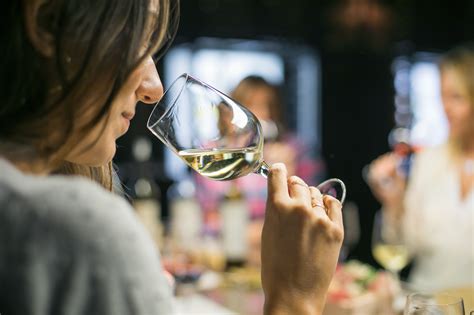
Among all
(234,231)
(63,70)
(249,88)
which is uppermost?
(63,70)

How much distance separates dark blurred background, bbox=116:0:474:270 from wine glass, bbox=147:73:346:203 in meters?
3.97

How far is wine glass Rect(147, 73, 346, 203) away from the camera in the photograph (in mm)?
910

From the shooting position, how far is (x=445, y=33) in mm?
5617

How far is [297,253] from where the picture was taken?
729 mm

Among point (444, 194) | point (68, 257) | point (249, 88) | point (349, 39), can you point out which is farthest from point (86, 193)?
point (349, 39)

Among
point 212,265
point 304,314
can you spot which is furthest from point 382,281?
point 304,314

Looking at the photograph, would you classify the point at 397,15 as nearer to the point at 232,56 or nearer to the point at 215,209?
the point at 232,56

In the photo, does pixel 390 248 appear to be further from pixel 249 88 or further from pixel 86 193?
pixel 249 88

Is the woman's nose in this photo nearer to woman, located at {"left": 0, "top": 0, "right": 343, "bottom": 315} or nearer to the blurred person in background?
woman, located at {"left": 0, "top": 0, "right": 343, "bottom": 315}

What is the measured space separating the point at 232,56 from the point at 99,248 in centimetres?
487

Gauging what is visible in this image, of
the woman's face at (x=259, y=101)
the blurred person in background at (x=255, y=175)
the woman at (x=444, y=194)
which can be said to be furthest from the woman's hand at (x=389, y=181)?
the woman's face at (x=259, y=101)

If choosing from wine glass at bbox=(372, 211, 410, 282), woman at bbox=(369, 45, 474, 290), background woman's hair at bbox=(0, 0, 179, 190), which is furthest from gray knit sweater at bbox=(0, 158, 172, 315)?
woman at bbox=(369, 45, 474, 290)

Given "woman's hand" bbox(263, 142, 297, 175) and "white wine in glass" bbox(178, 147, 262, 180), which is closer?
"white wine in glass" bbox(178, 147, 262, 180)

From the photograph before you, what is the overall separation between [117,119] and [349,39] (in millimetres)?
4862
